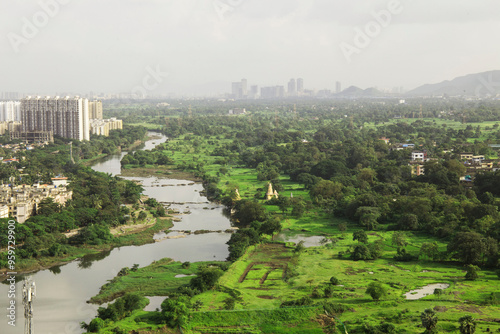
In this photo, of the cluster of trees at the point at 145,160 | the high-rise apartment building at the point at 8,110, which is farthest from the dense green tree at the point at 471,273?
the high-rise apartment building at the point at 8,110

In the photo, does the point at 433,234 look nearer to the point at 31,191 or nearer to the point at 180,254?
the point at 180,254

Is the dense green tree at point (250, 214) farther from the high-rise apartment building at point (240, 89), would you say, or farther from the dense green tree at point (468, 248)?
the high-rise apartment building at point (240, 89)

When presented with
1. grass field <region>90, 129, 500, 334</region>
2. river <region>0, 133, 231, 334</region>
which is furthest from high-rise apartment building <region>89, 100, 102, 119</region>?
grass field <region>90, 129, 500, 334</region>

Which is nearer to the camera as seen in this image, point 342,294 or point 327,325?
point 327,325

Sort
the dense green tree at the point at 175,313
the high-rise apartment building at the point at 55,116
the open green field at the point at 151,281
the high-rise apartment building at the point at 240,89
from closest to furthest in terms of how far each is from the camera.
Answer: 1. the dense green tree at the point at 175,313
2. the open green field at the point at 151,281
3. the high-rise apartment building at the point at 55,116
4. the high-rise apartment building at the point at 240,89

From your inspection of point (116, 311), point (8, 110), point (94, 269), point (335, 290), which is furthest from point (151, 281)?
point (8, 110)

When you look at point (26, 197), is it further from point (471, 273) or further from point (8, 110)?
point (8, 110)

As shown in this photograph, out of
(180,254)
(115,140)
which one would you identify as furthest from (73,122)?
(180,254)
